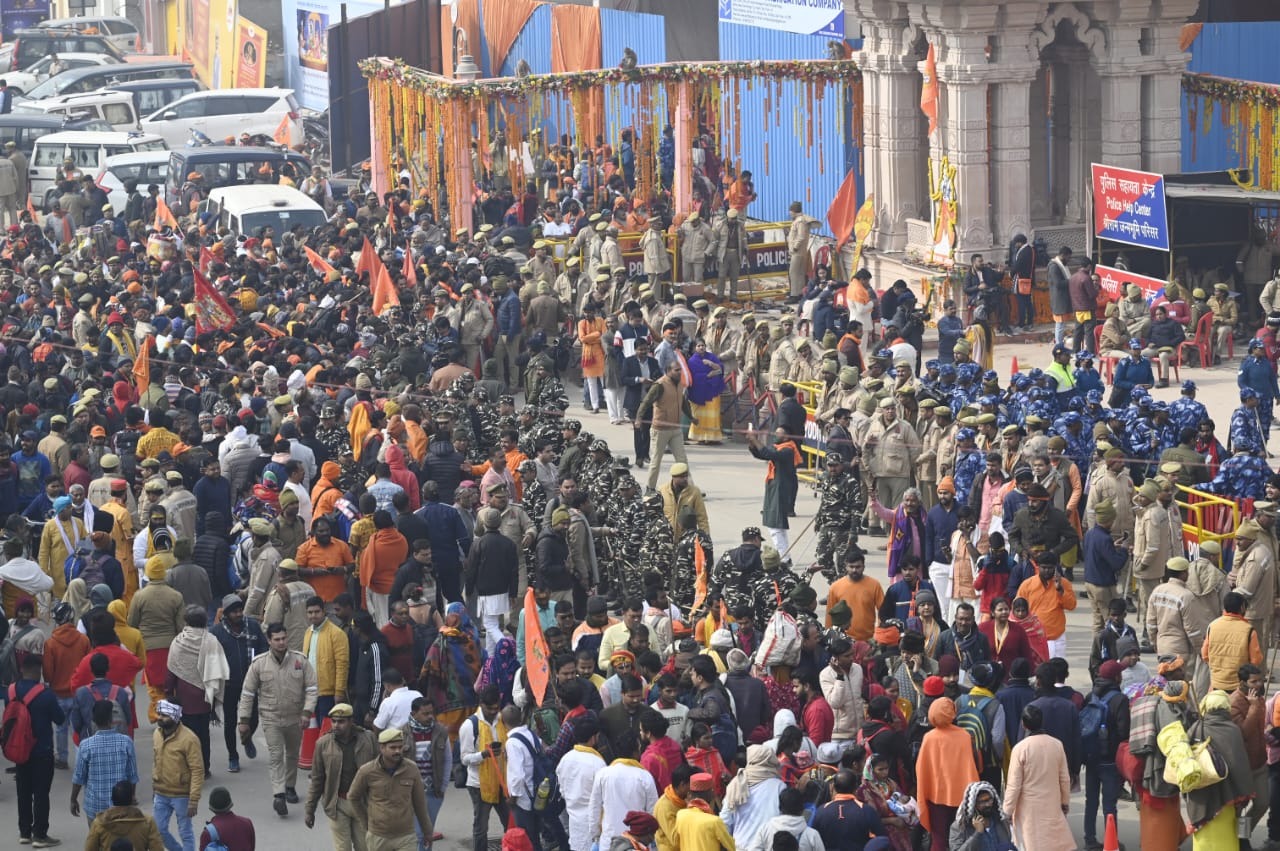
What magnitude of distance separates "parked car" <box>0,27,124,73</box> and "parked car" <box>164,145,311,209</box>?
17453 mm

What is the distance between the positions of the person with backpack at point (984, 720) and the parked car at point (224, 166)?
80.9 feet

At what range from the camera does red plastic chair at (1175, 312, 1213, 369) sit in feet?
83.7

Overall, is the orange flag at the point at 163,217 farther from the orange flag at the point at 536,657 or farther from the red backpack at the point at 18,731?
the orange flag at the point at 536,657

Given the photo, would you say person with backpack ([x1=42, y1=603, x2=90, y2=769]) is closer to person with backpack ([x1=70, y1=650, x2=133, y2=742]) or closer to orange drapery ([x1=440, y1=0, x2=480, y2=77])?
person with backpack ([x1=70, y1=650, x2=133, y2=742])

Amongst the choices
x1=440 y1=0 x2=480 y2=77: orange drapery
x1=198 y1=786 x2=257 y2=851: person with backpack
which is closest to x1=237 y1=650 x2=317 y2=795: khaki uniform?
x1=198 y1=786 x2=257 y2=851: person with backpack

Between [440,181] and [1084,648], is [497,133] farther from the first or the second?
[1084,648]

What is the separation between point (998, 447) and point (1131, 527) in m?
1.55

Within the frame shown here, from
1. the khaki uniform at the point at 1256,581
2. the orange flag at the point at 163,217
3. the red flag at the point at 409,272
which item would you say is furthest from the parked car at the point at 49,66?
the khaki uniform at the point at 1256,581

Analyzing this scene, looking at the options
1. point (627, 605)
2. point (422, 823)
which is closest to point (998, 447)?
point (627, 605)

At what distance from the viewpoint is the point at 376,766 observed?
12.6 m

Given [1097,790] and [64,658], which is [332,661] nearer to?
[64,658]

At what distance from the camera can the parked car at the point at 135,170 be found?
37.9 meters

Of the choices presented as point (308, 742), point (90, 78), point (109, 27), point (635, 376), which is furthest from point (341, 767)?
point (109, 27)

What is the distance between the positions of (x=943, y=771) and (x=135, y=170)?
2812 cm
